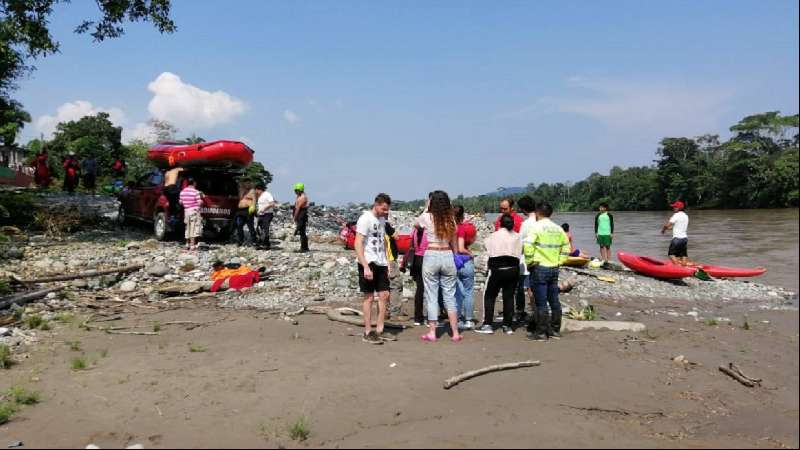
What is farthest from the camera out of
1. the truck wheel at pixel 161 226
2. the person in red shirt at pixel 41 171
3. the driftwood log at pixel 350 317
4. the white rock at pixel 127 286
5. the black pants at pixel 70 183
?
the person in red shirt at pixel 41 171

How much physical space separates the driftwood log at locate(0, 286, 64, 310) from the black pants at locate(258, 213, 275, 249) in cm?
479

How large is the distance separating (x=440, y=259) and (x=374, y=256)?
79cm

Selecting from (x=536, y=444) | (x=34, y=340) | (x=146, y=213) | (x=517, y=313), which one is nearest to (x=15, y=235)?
(x=146, y=213)

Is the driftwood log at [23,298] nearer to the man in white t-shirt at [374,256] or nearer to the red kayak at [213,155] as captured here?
the red kayak at [213,155]

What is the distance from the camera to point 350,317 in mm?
7879

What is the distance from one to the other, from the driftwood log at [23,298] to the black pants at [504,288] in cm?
717

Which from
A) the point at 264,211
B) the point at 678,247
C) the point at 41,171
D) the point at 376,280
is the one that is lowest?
the point at 678,247

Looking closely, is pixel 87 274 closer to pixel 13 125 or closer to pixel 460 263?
pixel 460 263

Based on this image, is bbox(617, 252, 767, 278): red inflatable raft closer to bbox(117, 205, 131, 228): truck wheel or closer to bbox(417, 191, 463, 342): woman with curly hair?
bbox(417, 191, 463, 342): woman with curly hair

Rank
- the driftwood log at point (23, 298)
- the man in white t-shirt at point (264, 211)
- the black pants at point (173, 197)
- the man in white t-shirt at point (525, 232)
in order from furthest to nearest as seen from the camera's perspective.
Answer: the black pants at point (173, 197)
the man in white t-shirt at point (264, 211)
the driftwood log at point (23, 298)
the man in white t-shirt at point (525, 232)

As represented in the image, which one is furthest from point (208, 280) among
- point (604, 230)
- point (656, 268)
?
point (656, 268)

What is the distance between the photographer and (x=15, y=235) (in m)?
13.6

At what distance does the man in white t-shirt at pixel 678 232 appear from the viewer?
42.7ft

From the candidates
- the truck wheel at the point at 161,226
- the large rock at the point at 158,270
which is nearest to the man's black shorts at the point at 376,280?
the large rock at the point at 158,270
